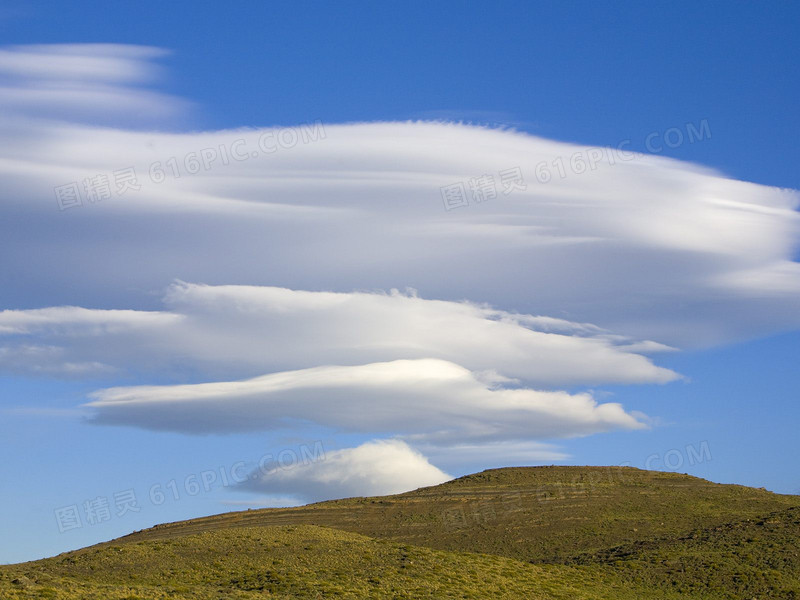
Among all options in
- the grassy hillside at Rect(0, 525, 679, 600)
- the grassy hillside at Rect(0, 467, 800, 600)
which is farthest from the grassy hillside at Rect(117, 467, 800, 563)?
the grassy hillside at Rect(0, 525, 679, 600)

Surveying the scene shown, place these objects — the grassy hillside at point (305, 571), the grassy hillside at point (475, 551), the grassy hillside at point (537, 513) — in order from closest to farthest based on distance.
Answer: the grassy hillside at point (305, 571), the grassy hillside at point (475, 551), the grassy hillside at point (537, 513)

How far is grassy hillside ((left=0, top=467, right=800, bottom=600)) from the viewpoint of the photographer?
190ft

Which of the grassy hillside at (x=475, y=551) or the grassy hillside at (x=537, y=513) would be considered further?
the grassy hillside at (x=537, y=513)

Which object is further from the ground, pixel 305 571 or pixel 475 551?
pixel 475 551

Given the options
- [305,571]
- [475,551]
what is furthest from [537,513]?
[305,571]

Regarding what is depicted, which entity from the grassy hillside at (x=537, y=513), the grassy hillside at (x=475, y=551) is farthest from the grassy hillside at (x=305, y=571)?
the grassy hillside at (x=537, y=513)

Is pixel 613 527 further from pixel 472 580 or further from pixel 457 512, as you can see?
pixel 472 580

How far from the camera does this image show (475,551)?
261 ft

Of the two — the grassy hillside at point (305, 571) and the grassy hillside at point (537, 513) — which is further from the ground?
the grassy hillside at point (537, 513)

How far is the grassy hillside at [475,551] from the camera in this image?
57844mm

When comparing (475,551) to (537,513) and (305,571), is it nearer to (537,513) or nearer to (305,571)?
Result: (537,513)

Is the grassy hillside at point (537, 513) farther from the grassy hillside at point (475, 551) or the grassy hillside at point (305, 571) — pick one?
the grassy hillside at point (305, 571)

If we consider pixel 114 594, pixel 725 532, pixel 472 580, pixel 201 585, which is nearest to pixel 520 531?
pixel 725 532

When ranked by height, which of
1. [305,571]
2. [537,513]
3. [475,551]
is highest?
[537,513]
